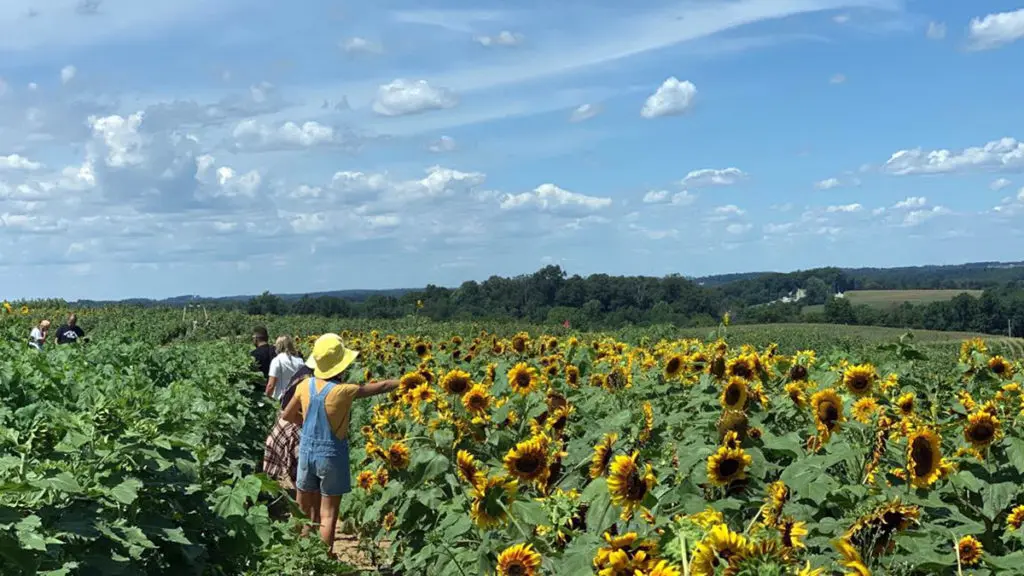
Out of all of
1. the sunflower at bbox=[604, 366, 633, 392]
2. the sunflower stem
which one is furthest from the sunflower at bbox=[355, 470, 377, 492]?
the sunflower stem

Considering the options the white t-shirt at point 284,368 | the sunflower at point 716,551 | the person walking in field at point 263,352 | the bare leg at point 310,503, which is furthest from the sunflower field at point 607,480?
the person walking in field at point 263,352

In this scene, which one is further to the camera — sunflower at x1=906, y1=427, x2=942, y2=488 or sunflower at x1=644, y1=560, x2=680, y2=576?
sunflower at x1=906, y1=427, x2=942, y2=488

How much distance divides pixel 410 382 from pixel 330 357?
607mm

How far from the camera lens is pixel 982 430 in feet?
14.7

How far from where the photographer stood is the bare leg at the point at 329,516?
7.01 metres

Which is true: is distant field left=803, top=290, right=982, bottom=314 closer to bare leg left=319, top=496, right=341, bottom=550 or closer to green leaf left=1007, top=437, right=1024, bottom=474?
bare leg left=319, top=496, right=341, bottom=550

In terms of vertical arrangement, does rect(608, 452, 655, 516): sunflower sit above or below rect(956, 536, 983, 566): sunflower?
above

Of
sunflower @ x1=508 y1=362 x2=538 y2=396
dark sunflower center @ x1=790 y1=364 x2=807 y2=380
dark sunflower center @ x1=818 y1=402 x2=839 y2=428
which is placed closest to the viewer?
dark sunflower center @ x1=818 y1=402 x2=839 y2=428

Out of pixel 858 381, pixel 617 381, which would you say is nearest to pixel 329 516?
pixel 617 381

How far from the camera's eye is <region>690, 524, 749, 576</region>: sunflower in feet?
6.38

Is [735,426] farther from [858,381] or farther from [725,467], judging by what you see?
[858,381]

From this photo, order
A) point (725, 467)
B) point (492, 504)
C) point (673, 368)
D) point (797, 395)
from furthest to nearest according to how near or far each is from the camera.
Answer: point (673, 368) → point (797, 395) → point (492, 504) → point (725, 467)

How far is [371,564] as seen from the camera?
24.2ft

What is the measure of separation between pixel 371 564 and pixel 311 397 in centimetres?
124
